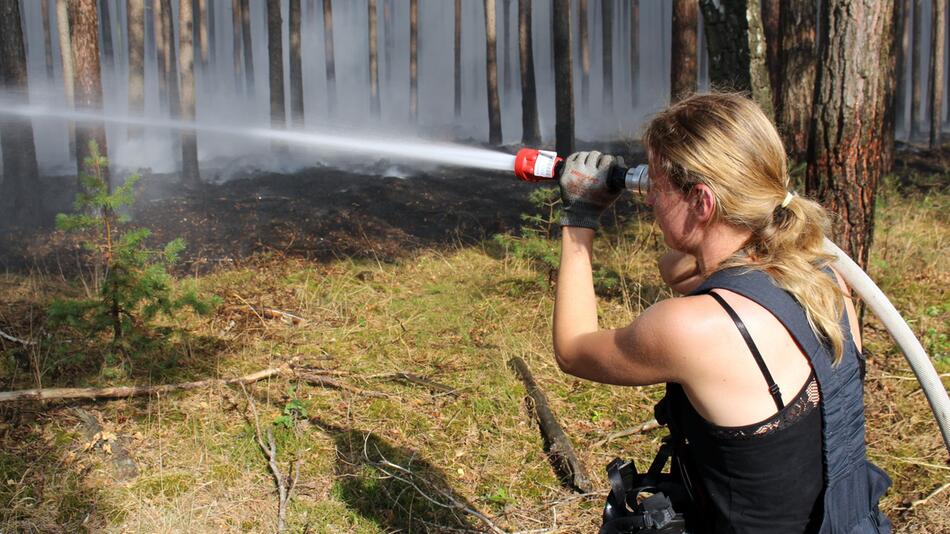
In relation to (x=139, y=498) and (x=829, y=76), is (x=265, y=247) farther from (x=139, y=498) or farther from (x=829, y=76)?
(x=829, y=76)

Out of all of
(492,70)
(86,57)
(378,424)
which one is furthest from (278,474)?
(492,70)

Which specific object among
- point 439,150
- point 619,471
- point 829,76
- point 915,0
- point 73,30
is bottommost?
point 619,471

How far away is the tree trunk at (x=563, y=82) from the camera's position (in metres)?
13.8

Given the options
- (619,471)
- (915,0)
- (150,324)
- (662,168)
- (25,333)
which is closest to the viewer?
(662,168)

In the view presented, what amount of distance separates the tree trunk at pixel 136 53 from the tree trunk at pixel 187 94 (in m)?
1.01

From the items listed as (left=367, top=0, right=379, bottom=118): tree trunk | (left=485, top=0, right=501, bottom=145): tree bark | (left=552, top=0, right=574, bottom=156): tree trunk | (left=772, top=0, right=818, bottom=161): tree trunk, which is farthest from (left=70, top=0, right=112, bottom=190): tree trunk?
(left=367, top=0, right=379, bottom=118): tree trunk

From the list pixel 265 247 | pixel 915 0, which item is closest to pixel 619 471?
pixel 265 247

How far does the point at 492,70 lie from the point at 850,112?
14877 mm

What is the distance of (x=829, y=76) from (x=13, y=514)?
4864mm

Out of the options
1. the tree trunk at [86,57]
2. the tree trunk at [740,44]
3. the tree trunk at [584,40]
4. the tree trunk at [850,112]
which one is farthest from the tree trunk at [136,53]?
the tree trunk at [584,40]

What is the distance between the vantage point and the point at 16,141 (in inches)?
434

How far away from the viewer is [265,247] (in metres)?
8.16

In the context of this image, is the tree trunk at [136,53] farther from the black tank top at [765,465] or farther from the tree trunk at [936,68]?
the tree trunk at [936,68]

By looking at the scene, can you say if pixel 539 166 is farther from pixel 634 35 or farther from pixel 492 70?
pixel 634 35
